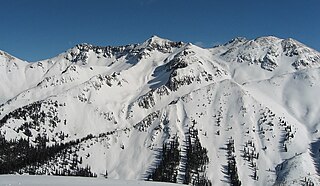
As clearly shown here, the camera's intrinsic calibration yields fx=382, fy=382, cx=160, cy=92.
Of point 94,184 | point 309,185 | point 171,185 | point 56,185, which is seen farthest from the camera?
point 309,185

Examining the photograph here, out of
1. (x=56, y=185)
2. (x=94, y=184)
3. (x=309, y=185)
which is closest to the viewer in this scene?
(x=56, y=185)

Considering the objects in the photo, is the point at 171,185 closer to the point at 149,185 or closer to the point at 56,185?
the point at 149,185

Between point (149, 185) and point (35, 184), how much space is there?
12.4 meters

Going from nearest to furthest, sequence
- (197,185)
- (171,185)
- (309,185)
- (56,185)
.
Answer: (56,185), (171,185), (309,185), (197,185)

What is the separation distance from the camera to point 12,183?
134 feet

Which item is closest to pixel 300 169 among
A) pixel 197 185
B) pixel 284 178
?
pixel 284 178

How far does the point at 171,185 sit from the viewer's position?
4609 cm

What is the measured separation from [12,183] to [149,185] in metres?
14.9

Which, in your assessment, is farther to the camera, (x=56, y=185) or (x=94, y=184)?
(x=94, y=184)

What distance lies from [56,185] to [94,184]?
15.3 ft

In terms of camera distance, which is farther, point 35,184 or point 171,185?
point 171,185

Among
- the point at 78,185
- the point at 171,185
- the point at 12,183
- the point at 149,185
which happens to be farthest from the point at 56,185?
the point at 171,185

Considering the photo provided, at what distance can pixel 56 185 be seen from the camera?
39.7 metres

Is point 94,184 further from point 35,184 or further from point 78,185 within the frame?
point 35,184
